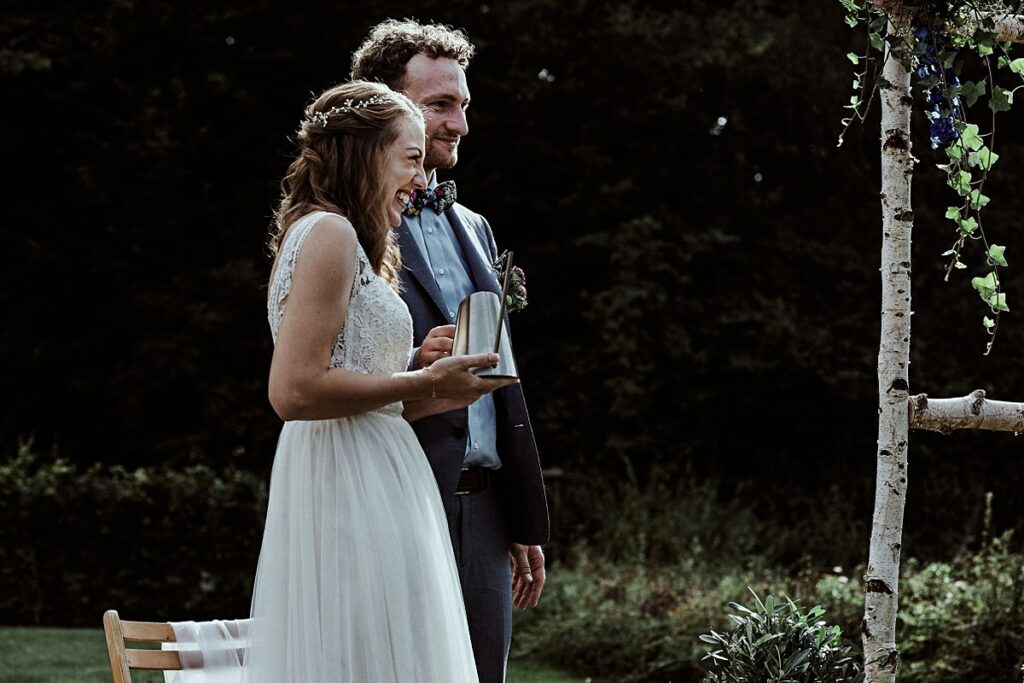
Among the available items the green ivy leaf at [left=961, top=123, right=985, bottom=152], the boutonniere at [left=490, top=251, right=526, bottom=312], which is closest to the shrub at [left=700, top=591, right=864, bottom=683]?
the boutonniere at [left=490, top=251, right=526, bottom=312]

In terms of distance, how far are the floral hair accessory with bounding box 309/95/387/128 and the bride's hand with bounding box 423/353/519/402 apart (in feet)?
1.69

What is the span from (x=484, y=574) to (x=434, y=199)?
0.89 m

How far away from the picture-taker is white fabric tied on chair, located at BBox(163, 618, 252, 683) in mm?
2521

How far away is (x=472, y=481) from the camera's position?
282 cm

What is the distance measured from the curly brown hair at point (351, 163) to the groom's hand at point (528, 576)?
960 millimetres

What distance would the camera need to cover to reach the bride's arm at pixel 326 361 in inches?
85.7

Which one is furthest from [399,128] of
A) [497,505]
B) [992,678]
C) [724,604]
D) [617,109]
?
[617,109]

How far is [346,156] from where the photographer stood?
2.36 m

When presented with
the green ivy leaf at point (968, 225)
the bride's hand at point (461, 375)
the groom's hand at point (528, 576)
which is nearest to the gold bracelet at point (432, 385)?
the bride's hand at point (461, 375)

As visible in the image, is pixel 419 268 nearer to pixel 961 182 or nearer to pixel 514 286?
pixel 514 286

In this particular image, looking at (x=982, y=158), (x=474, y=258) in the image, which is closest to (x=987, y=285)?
(x=982, y=158)

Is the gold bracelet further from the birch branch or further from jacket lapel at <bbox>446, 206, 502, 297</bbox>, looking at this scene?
the birch branch

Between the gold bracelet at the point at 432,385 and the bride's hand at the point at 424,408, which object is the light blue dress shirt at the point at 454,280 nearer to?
the bride's hand at the point at 424,408

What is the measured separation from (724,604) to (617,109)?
245 inches
